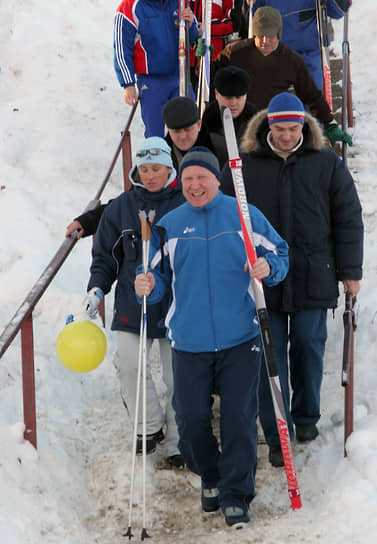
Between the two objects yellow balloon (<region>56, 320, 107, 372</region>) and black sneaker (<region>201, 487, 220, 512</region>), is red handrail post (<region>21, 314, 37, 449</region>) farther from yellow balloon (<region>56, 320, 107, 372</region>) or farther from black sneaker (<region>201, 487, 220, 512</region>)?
black sneaker (<region>201, 487, 220, 512</region>)

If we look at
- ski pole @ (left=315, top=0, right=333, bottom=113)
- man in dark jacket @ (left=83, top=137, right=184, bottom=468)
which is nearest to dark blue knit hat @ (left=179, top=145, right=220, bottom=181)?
man in dark jacket @ (left=83, top=137, right=184, bottom=468)

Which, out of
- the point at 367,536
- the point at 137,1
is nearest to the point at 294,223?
the point at 367,536

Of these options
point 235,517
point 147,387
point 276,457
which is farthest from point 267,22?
point 235,517

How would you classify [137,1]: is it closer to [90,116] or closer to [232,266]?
[90,116]

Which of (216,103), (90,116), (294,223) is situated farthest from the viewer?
(90,116)

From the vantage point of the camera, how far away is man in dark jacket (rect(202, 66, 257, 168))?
4.72 meters

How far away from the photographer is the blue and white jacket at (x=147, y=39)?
6.52 metres

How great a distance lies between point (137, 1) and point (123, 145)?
133 cm

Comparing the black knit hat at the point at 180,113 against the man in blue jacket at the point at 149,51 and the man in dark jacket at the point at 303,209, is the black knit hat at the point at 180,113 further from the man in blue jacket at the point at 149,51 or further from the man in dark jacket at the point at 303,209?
the man in blue jacket at the point at 149,51

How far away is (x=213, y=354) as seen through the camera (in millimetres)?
3643

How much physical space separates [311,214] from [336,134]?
1457 millimetres

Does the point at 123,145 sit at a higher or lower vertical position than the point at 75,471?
higher

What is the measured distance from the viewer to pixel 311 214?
4.10 meters

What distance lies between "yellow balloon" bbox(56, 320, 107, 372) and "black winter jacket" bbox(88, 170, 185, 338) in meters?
0.39
